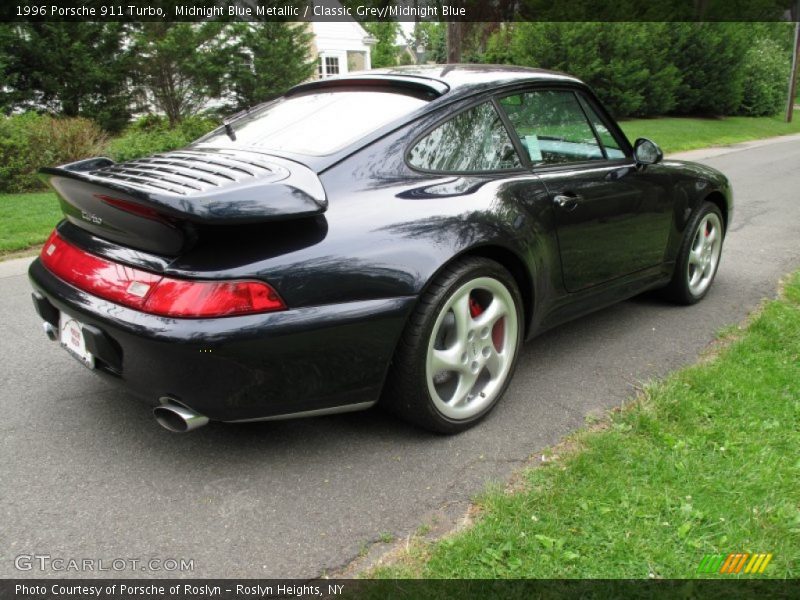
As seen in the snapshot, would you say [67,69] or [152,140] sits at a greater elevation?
[67,69]

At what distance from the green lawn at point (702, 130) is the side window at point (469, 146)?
13524 mm

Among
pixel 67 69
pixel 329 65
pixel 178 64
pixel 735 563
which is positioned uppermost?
pixel 329 65

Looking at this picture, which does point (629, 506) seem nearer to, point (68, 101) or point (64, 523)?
point (64, 523)

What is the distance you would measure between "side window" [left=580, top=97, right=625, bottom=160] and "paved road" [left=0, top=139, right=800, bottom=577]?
3.53ft

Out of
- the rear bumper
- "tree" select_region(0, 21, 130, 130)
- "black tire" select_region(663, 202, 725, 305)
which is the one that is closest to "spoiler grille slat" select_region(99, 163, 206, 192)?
the rear bumper

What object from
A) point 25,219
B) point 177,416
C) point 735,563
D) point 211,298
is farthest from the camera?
point 25,219

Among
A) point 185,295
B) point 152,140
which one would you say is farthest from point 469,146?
point 152,140

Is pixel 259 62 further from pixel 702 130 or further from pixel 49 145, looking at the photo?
pixel 702 130

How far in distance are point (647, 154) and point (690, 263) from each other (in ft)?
3.55

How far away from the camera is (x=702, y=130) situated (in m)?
21.1

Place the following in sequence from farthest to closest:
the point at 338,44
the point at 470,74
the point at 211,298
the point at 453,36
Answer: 1. the point at 338,44
2. the point at 453,36
3. the point at 470,74
4. the point at 211,298

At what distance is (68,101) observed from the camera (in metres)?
14.1

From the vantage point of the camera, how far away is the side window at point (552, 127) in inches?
126

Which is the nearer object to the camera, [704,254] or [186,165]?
[186,165]
